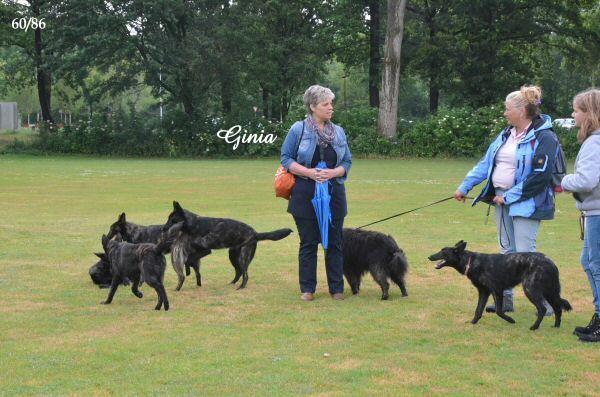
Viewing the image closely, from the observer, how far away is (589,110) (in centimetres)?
701

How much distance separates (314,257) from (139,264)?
1.86m

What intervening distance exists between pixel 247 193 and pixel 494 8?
90.9 feet

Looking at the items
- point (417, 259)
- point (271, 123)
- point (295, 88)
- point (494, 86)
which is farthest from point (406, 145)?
point (417, 259)

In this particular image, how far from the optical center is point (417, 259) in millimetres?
11906

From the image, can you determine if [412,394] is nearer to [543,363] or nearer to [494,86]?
[543,363]

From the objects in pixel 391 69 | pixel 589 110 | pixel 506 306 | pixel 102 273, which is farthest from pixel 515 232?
pixel 391 69

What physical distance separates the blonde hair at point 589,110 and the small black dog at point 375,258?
2678mm

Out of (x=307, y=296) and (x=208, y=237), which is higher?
(x=208, y=237)

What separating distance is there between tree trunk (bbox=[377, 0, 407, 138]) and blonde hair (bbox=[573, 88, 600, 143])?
31.8 m

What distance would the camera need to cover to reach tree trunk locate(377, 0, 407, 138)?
38344mm

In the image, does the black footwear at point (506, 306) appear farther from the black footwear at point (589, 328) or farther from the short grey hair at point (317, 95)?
the short grey hair at point (317, 95)

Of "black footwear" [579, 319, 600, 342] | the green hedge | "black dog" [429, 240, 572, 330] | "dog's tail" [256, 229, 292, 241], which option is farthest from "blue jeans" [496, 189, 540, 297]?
the green hedge

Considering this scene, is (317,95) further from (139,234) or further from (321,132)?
(139,234)

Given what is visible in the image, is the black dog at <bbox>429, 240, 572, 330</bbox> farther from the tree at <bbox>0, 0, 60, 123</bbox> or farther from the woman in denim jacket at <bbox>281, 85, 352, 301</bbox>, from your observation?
the tree at <bbox>0, 0, 60, 123</bbox>
